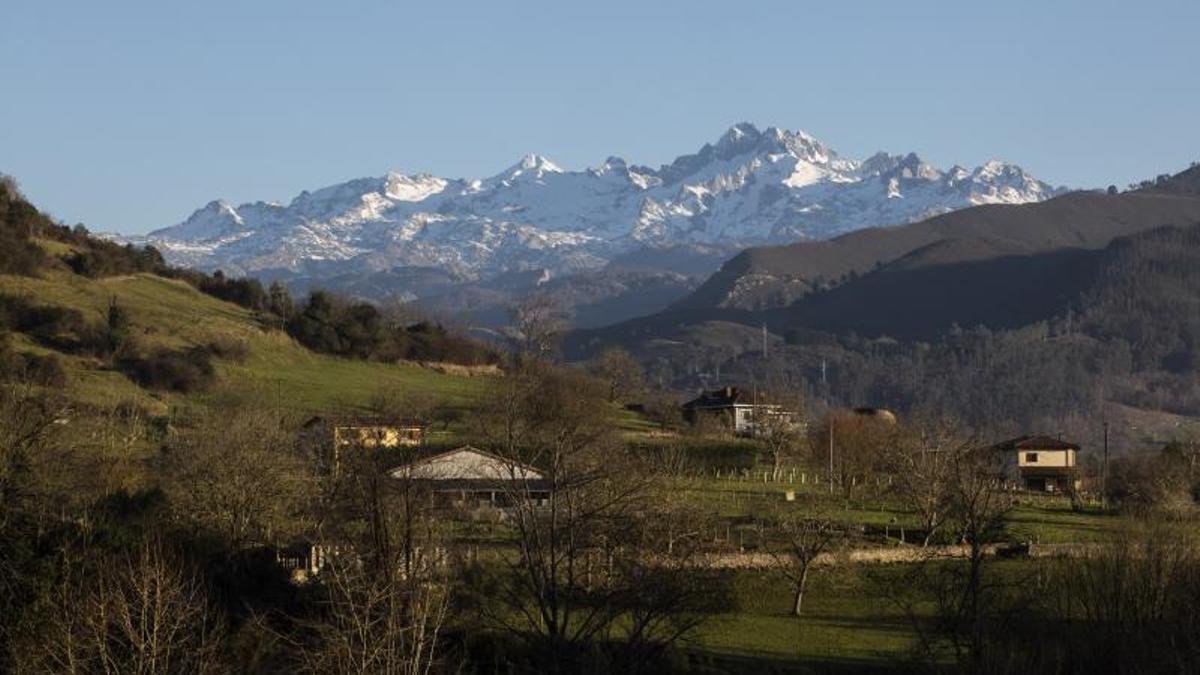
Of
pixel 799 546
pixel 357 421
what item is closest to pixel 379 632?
pixel 799 546

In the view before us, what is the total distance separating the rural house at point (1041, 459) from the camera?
4092 inches

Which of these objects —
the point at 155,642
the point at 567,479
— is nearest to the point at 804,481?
the point at 567,479

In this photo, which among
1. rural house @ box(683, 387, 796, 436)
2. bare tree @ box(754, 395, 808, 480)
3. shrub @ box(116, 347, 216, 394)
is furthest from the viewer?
rural house @ box(683, 387, 796, 436)

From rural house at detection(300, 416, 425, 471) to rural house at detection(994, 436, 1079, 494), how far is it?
132 ft

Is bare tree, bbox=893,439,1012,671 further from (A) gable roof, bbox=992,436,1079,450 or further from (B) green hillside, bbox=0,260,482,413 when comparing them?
(B) green hillside, bbox=0,260,482,413

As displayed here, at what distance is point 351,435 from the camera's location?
71.0 m

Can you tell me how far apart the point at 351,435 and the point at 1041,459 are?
50.6 meters

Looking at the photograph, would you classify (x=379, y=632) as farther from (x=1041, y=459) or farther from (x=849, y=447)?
(x=1041, y=459)

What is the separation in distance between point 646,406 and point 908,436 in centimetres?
1565

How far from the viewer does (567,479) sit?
129 feet

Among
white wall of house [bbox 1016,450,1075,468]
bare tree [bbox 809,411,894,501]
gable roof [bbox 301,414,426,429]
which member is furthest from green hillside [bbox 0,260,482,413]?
white wall of house [bbox 1016,450,1075,468]

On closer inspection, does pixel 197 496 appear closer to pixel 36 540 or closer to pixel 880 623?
pixel 36 540

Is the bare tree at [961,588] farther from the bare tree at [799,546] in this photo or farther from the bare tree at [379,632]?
the bare tree at [379,632]

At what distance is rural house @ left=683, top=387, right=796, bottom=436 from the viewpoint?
4129 inches
